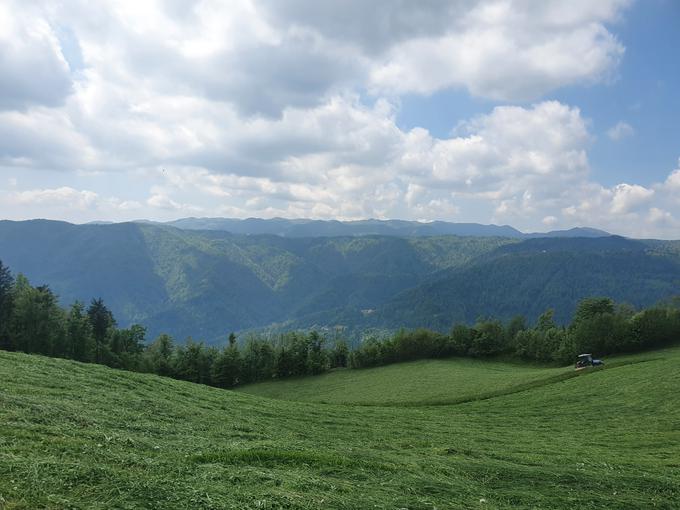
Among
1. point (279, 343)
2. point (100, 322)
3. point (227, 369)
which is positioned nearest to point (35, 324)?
point (100, 322)

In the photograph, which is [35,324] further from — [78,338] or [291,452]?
[291,452]

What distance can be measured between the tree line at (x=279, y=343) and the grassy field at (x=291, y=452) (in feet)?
182

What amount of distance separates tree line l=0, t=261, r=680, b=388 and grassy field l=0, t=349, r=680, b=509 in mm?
55337

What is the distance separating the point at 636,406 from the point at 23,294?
101358mm

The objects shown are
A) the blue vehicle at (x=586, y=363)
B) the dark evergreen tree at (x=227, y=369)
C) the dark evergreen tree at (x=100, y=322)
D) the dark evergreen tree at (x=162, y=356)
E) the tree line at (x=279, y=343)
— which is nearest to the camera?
the blue vehicle at (x=586, y=363)

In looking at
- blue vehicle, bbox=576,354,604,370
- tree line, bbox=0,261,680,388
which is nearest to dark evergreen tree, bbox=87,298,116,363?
tree line, bbox=0,261,680,388

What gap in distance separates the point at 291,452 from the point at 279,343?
102910 mm

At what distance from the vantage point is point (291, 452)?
692 inches

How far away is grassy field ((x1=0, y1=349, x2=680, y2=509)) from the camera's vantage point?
11969 mm

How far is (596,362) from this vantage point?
243 feet

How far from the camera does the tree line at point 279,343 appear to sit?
282ft

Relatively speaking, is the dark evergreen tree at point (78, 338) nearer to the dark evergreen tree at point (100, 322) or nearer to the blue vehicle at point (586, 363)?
→ the dark evergreen tree at point (100, 322)

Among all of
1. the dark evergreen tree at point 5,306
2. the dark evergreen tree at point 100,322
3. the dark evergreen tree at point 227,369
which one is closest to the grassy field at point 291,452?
the dark evergreen tree at point 5,306

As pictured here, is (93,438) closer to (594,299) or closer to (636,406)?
(636,406)
